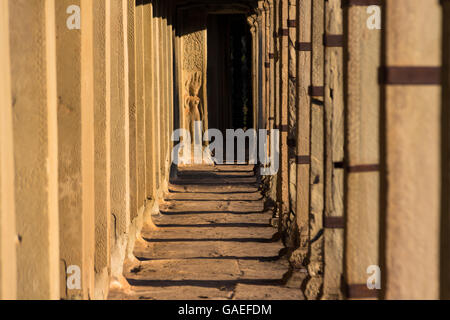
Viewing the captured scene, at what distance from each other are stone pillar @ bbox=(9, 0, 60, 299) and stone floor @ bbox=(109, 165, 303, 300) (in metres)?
2.16

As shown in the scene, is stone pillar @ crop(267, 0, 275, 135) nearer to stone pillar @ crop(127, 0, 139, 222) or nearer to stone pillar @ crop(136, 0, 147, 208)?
stone pillar @ crop(136, 0, 147, 208)

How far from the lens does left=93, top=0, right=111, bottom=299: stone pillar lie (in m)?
5.50

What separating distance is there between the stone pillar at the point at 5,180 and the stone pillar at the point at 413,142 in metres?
1.56

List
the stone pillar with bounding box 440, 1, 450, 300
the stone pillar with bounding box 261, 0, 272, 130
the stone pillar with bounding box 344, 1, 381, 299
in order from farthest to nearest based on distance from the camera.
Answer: the stone pillar with bounding box 261, 0, 272, 130 → the stone pillar with bounding box 344, 1, 381, 299 → the stone pillar with bounding box 440, 1, 450, 300

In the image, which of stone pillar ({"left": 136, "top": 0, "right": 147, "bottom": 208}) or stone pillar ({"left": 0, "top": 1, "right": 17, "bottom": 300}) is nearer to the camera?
stone pillar ({"left": 0, "top": 1, "right": 17, "bottom": 300})

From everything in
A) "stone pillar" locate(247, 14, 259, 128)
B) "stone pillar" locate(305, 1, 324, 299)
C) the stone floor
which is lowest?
the stone floor

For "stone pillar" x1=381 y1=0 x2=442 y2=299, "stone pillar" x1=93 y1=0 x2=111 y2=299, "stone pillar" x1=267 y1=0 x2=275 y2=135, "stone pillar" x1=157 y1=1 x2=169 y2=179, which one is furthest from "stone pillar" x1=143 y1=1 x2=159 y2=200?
"stone pillar" x1=381 y1=0 x2=442 y2=299

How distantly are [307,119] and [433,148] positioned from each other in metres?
4.14

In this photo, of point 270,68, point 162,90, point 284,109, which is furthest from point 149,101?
point 162,90

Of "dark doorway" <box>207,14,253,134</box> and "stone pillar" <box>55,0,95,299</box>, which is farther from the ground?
"dark doorway" <box>207,14,253,134</box>

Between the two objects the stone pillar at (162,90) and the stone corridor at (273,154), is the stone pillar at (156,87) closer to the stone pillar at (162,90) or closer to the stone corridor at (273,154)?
the stone corridor at (273,154)

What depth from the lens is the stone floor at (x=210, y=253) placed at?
20.1ft

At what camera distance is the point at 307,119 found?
6.80 m
